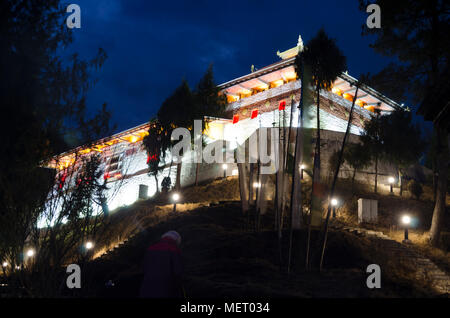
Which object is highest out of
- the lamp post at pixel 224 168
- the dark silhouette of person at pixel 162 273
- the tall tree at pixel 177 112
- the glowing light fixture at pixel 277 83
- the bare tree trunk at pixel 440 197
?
the glowing light fixture at pixel 277 83

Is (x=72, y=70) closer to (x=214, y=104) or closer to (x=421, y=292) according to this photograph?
(x=421, y=292)

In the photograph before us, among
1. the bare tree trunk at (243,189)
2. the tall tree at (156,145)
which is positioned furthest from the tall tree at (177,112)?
the bare tree trunk at (243,189)

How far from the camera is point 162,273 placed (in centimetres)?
536

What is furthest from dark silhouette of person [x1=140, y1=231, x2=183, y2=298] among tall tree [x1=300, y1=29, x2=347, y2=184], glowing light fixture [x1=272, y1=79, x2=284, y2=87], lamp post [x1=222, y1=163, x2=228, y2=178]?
glowing light fixture [x1=272, y1=79, x2=284, y2=87]

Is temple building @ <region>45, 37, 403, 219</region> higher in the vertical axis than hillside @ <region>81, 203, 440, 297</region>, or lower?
higher

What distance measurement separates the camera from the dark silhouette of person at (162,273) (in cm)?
534

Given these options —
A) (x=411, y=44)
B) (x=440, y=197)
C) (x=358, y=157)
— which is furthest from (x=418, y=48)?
(x=358, y=157)

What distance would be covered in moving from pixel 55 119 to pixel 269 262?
23.0ft

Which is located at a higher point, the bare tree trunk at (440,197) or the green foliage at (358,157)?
the green foliage at (358,157)

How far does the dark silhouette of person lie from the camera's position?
5.34m

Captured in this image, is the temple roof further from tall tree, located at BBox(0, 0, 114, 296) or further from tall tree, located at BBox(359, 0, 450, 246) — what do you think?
tall tree, located at BBox(0, 0, 114, 296)

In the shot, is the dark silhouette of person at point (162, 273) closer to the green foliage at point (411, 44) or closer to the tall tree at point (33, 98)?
the tall tree at point (33, 98)

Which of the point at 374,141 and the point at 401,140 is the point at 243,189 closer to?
the point at 374,141

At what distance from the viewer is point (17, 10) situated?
7727 mm
